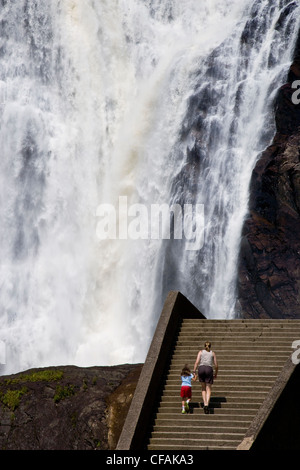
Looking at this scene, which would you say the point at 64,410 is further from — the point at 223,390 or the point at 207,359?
the point at 207,359

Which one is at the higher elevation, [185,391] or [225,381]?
[185,391]

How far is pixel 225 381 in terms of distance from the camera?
70.2 feet

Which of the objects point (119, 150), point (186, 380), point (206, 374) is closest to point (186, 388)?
point (186, 380)

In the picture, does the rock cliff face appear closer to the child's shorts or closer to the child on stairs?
the child on stairs

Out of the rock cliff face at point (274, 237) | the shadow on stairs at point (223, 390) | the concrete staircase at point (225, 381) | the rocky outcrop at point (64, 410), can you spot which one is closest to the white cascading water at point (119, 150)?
the rock cliff face at point (274, 237)

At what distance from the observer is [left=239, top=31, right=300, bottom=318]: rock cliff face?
130 feet

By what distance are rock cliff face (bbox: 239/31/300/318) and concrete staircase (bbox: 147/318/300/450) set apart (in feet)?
52.4

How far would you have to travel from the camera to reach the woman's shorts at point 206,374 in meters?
20.1

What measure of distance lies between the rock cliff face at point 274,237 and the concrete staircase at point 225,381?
629 inches

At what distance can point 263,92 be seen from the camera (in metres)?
41.9

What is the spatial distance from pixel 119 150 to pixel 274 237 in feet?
36.7

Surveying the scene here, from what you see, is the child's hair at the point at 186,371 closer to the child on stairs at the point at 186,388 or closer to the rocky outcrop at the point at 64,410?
the child on stairs at the point at 186,388
